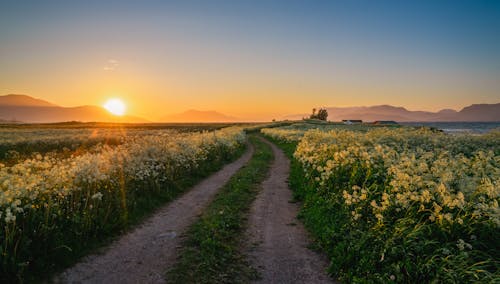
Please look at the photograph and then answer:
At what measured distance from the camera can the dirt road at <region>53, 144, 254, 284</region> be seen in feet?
21.7

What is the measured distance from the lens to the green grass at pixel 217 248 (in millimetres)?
6582

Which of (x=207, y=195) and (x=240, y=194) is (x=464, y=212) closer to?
(x=240, y=194)

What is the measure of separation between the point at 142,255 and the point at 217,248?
1959mm

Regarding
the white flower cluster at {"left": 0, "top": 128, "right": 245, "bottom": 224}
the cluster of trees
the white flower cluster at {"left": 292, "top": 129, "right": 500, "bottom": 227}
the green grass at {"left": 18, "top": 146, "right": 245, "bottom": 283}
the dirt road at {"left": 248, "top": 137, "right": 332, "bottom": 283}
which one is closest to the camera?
the white flower cluster at {"left": 292, "top": 129, "right": 500, "bottom": 227}

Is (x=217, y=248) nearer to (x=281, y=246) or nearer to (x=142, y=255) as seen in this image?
(x=281, y=246)

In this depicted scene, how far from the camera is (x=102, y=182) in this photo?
10.7 m

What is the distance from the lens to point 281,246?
8.34m

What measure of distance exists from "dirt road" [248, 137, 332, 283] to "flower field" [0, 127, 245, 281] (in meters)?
4.41

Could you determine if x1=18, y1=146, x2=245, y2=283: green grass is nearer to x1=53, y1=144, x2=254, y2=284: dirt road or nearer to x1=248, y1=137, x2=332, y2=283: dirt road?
x1=53, y1=144, x2=254, y2=284: dirt road

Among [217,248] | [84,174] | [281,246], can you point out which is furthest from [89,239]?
[281,246]

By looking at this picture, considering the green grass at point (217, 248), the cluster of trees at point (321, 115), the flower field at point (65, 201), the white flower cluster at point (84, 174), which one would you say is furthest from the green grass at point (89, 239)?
the cluster of trees at point (321, 115)

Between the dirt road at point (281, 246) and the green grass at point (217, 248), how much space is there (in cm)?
38

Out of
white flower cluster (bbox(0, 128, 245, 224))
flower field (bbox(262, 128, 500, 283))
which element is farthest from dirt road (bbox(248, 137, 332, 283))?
white flower cluster (bbox(0, 128, 245, 224))

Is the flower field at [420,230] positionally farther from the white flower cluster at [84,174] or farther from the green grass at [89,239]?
the white flower cluster at [84,174]
